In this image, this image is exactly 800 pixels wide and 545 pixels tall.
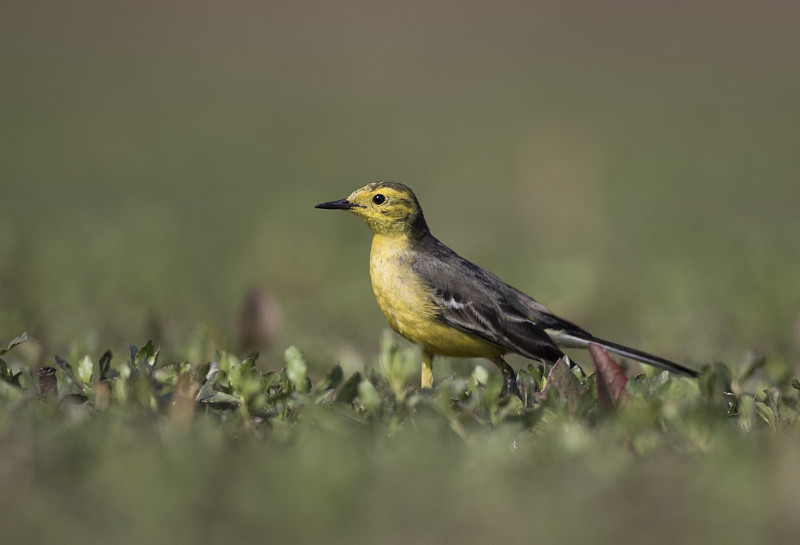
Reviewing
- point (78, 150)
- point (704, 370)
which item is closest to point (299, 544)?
point (704, 370)

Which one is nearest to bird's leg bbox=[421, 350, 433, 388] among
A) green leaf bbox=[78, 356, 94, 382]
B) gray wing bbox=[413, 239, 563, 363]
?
gray wing bbox=[413, 239, 563, 363]

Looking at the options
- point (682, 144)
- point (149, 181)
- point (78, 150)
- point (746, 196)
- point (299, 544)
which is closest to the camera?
point (299, 544)

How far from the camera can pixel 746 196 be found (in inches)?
716

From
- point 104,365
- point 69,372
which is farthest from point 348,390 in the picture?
point 69,372

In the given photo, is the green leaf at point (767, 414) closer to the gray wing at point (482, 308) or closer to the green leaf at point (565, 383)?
the green leaf at point (565, 383)

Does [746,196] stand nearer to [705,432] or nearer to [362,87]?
[705,432]

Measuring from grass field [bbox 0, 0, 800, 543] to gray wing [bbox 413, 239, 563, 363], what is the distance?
1.28 ft

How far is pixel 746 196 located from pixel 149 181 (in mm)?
10720

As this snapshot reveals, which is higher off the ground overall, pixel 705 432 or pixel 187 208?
pixel 705 432

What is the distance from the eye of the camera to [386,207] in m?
6.73

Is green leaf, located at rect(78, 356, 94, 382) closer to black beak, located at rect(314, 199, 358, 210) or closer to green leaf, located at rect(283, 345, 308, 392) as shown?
green leaf, located at rect(283, 345, 308, 392)

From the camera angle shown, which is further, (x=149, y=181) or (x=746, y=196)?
(x=149, y=181)

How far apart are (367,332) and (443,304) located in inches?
91.6

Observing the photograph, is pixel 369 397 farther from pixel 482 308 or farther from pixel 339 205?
pixel 339 205
